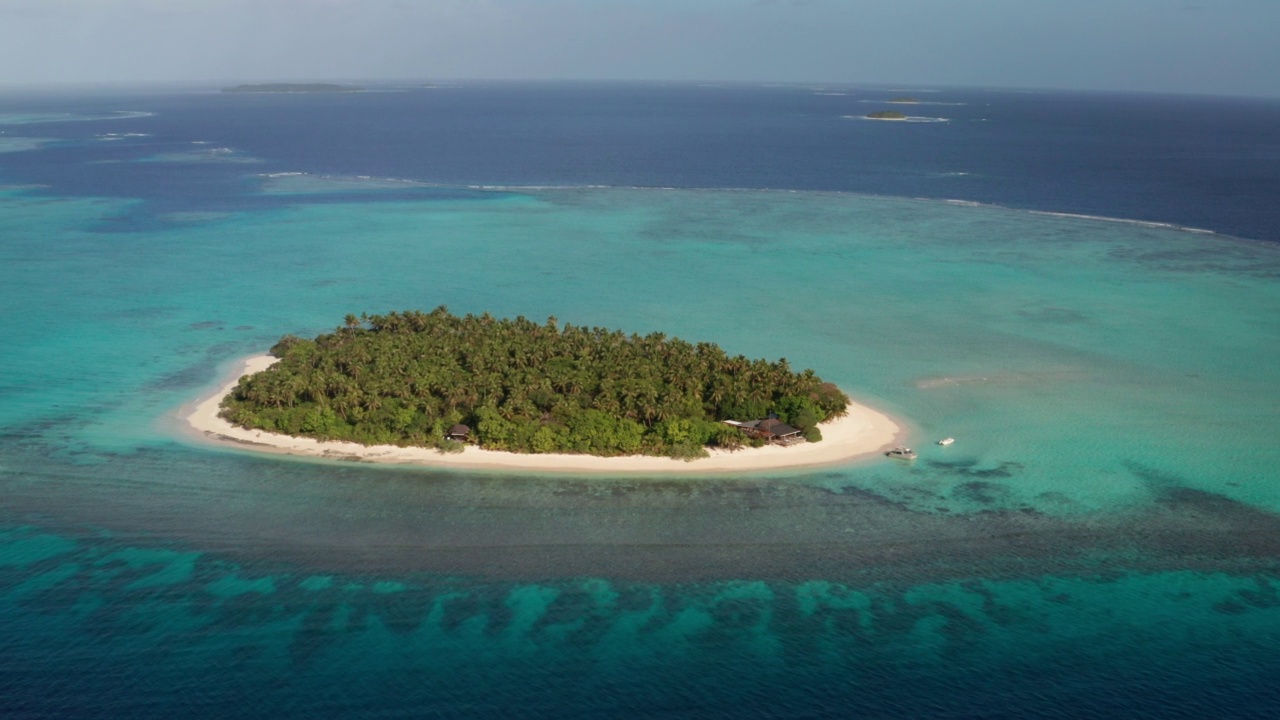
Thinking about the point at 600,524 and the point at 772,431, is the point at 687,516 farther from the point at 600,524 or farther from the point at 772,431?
the point at 772,431

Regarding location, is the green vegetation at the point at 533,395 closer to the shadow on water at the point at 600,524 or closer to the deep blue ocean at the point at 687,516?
the deep blue ocean at the point at 687,516

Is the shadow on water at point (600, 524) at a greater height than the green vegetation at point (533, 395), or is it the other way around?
the green vegetation at point (533, 395)

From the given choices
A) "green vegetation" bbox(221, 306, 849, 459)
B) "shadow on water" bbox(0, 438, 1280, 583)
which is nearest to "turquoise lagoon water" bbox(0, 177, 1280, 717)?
"shadow on water" bbox(0, 438, 1280, 583)

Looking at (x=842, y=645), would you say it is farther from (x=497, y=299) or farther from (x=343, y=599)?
(x=497, y=299)

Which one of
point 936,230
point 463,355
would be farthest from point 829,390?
point 936,230

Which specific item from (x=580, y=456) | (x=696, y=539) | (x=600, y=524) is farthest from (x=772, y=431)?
(x=600, y=524)

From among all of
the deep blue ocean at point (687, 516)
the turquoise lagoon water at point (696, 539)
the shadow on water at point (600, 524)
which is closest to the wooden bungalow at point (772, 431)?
the turquoise lagoon water at point (696, 539)

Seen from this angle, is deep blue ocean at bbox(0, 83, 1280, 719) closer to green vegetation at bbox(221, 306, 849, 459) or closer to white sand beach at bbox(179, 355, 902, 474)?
white sand beach at bbox(179, 355, 902, 474)
